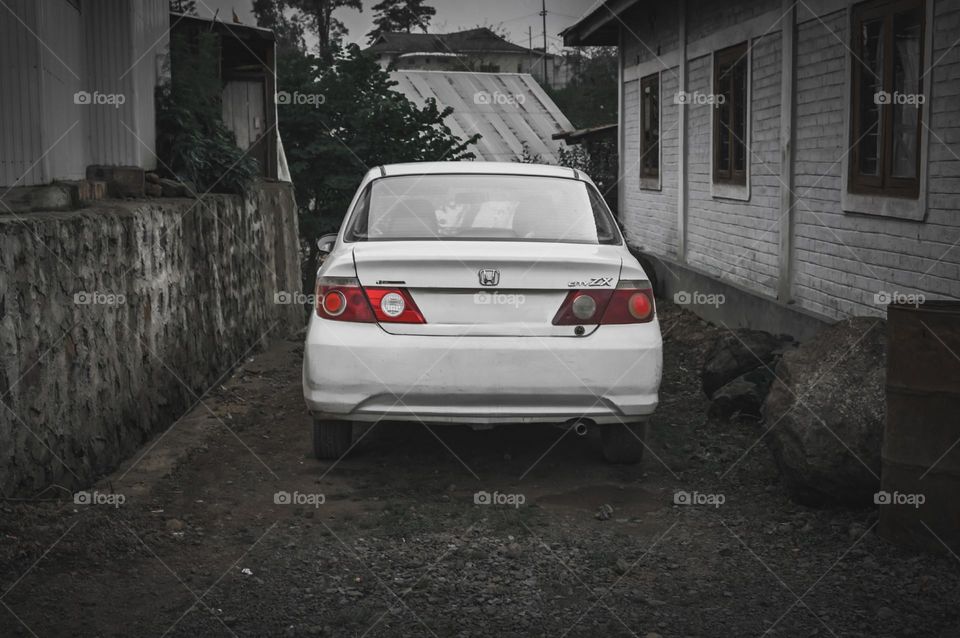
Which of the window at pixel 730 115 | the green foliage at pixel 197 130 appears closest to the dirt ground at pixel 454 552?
the green foliage at pixel 197 130

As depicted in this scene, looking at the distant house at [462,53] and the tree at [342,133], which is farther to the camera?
the distant house at [462,53]

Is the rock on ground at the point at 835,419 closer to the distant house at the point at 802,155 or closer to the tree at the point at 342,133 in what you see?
the distant house at the point at 802,155

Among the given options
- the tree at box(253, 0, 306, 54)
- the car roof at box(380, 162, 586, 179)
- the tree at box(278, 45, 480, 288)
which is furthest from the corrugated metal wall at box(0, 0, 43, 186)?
the tree at box(253, 0, 306, 54)

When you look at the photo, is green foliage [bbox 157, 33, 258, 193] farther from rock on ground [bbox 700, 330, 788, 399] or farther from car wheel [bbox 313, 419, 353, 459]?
rock on ground [bbox 700, 330, 788, 399]

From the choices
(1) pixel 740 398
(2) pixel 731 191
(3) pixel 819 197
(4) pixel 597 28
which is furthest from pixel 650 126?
(1) pixel 740 398

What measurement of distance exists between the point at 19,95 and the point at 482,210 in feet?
8.88

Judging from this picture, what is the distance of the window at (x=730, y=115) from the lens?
40.8ft

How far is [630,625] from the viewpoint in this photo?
396cm

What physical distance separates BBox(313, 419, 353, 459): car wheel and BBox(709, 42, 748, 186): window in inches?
Result: 281

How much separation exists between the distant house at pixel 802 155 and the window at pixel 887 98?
1cm

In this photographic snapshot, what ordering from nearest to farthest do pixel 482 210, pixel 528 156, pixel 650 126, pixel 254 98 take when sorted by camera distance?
pixel 482 210
pixel 254 98
pixel 650 126
pixel 528 156

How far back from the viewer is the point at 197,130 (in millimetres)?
10039

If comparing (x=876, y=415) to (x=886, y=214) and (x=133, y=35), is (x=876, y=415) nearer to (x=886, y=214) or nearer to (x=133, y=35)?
(x=886, y=214)

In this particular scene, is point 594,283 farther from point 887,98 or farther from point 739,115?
point 739,115
